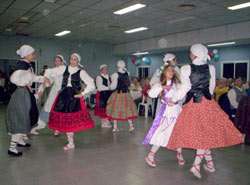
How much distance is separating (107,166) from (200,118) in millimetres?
1299

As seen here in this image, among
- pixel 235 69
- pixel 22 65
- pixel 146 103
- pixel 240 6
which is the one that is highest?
pixel 240 6

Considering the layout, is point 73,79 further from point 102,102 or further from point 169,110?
point 102,102

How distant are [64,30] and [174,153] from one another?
22.7 feet

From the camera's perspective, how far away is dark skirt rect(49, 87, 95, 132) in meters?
3.44

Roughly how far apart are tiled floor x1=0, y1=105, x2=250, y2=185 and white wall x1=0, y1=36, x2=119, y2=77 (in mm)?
6876

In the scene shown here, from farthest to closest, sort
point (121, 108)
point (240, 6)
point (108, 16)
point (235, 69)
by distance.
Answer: point (235, 69) < point (108, 16) < point (240, 6) < point (121, 108)

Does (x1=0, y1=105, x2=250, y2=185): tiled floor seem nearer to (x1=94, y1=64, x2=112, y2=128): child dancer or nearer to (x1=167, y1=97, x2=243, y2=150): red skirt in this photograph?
(x1=167, y1=97, x2=243, y2=150): red skirt

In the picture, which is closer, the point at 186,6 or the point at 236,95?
the point at 236,95

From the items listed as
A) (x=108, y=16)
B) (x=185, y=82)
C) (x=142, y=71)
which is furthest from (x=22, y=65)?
(x=142, y=71)

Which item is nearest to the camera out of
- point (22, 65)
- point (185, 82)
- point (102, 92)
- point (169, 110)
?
point (185, 82)

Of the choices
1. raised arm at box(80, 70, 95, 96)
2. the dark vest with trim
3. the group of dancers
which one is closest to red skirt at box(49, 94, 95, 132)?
the group of dancers

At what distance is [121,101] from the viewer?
4742mm

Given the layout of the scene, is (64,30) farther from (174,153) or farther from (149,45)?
(174,153)

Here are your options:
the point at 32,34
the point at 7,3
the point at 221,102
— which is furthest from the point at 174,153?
the point at 32,34
